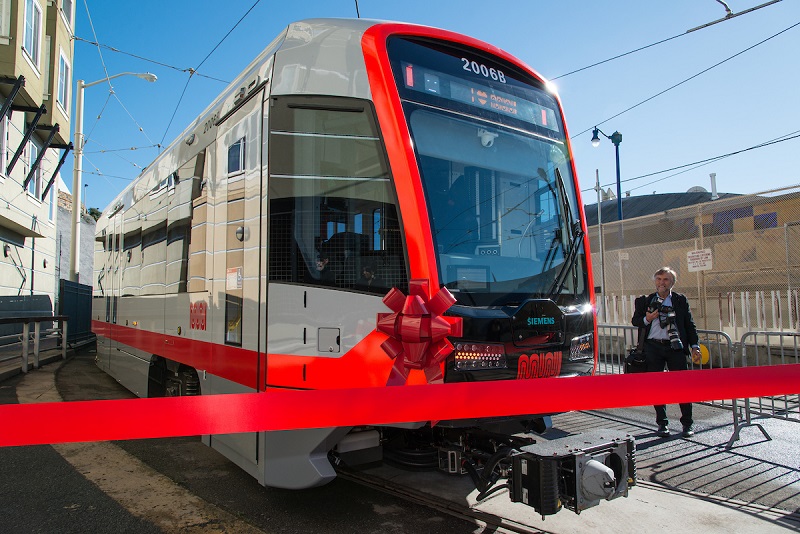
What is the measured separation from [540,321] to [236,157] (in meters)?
2.52

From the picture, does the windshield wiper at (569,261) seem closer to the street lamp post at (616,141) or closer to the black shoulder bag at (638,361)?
the black shoulder bag at (638,361)

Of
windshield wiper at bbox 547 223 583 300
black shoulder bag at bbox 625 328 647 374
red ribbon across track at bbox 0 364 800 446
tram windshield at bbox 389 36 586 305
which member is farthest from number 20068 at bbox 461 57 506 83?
black shoulder bag at bbox 625 328 647 374

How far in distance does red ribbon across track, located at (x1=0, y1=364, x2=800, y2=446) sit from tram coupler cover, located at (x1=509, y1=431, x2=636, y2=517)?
51 cm

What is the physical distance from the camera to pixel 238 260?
160 inches

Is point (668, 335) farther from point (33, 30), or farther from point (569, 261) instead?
point (33, 30)

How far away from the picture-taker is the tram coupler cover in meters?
3.19

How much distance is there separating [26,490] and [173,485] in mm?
1129

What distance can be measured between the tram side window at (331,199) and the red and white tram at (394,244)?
11mm

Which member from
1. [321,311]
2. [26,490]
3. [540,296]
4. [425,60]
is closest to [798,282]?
[540,296]

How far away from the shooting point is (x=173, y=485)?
4.67m

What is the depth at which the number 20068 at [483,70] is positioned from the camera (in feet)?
13.6

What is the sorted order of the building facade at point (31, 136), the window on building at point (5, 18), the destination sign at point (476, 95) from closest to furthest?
1. the destination sign at point (476, 95)
2. the window on building at point (5, 18)
3. the building facade at point (31, 136)

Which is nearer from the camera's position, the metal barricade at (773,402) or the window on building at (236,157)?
the window on building at (236,157)

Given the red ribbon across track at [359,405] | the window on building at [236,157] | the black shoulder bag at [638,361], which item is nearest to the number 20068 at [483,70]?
the window on building at [236,157]
